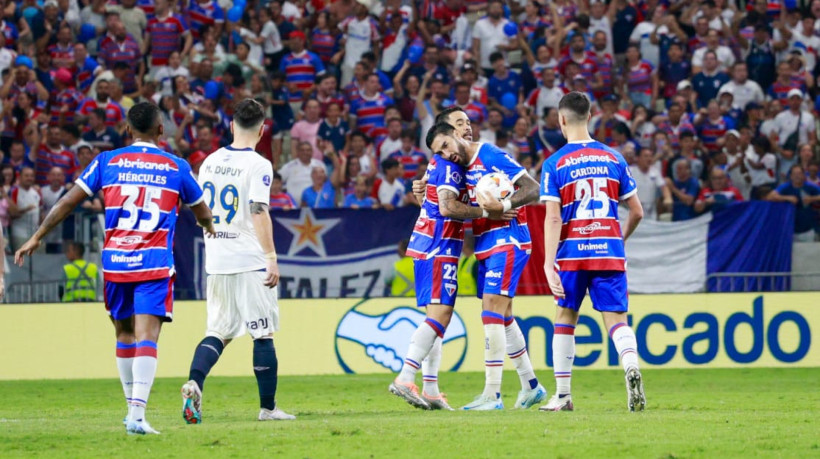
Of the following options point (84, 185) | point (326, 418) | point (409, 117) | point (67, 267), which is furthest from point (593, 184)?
point (409, 117)

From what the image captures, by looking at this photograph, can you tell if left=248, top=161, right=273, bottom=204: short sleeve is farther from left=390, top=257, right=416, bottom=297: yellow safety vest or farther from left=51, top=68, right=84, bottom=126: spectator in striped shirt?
left=51, top=68, right=84, bottom=126: spectator in striped shirt

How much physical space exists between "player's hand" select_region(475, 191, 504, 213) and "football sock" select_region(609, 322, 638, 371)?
1408 mm

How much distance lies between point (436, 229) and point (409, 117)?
1190cm

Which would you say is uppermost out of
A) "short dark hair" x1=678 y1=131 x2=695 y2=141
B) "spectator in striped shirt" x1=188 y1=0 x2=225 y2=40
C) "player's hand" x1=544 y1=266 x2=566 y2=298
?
"spectator in striped shirt" x1=188 y1=0 x2=225 y2=40

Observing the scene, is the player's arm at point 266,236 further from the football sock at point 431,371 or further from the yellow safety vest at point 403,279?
the yellow safety vest at point 403,279

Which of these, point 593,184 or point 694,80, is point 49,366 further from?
point 694,80

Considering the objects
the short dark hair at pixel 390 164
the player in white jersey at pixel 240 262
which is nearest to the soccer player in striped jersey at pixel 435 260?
the player in white jersey at pixel 240 262

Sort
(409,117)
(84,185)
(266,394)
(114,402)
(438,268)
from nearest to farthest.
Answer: (84,185), (266,394), (438,268), (114,402), (409,117)

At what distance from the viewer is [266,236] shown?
402 inches

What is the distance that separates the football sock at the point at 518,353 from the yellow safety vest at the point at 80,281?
28.5 feet

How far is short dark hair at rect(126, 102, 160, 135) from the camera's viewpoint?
9.47 metres

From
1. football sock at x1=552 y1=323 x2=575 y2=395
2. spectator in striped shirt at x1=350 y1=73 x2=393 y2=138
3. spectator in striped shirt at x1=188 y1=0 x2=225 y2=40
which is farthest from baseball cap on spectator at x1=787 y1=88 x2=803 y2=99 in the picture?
football sock at x1=552 y1=323 x2=575 y2=395

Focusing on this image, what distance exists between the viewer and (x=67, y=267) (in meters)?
18.4

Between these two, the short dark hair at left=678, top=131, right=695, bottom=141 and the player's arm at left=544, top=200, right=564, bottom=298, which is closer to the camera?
the player's arm at left=544, top=200, right=564, bottom=298
